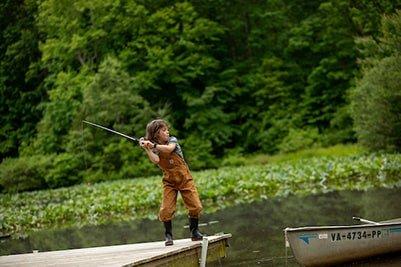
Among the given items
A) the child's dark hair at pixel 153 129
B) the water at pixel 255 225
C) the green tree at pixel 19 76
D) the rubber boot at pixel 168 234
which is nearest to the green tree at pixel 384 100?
the water at pixel 255 225

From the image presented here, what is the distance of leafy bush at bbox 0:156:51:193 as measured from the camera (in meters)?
33.8

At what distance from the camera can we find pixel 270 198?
18.6 metres

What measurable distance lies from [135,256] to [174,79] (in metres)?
32.8

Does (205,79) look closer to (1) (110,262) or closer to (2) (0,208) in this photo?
(2) (0,208)

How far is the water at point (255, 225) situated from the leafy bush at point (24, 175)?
17.4m

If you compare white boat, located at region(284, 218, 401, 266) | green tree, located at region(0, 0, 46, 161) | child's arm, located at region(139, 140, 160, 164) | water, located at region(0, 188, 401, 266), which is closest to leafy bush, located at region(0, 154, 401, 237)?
water, located at region(0, 188, 401, 266)

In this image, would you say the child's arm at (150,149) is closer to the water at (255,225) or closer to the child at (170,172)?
the child at (170,172)

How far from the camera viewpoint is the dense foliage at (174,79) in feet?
114

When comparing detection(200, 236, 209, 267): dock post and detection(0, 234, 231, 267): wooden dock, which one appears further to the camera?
detection(200, 236, 209, 267): dock post

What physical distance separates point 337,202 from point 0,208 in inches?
464

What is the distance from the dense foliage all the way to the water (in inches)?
680

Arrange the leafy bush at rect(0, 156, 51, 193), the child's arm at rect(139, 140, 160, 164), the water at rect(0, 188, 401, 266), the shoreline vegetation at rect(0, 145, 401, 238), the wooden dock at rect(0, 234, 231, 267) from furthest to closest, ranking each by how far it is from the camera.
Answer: the leafy bush at rect(0, 156, 51, 193) → the shoreline vegetation at rect(0, 145, 401, 238) → the water at rect(0, 188, 401, 266) → the child's arm at rect(139, 140, 160, 164) → the wooden dock at rect(0, 234, 231, 267)

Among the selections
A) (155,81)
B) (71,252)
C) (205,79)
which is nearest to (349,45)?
(205,79)

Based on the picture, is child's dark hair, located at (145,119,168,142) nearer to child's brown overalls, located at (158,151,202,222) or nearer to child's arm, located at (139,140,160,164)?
child's arm, located at (139,140,160,164)
